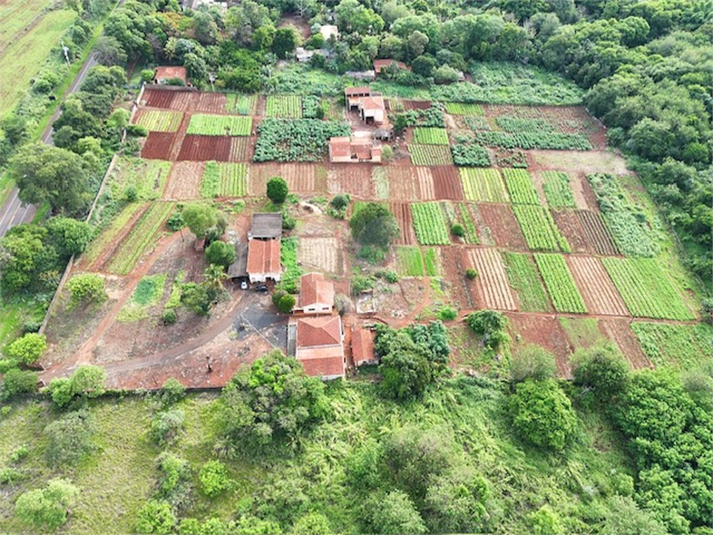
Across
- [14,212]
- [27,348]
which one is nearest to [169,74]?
[14,212]

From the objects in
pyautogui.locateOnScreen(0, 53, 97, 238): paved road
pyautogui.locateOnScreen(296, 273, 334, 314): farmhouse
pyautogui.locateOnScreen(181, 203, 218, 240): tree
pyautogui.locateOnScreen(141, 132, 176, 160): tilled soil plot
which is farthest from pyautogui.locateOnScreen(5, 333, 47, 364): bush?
pyautogui.locateOnScreen(141, 132, 176, 160): tilled soil plot

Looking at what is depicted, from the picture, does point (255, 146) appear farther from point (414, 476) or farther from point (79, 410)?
point (414, 476)

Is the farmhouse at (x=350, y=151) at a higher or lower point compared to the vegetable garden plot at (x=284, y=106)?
lower

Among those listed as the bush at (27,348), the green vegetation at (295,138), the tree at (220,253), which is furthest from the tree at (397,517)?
the green vegetation at (295,138)

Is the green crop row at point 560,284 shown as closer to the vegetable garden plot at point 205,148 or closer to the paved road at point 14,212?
the vegetable garden plot at point 205,148

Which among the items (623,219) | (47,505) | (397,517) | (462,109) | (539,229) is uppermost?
(462,109)

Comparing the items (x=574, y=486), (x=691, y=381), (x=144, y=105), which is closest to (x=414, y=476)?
(x=574, y=486)

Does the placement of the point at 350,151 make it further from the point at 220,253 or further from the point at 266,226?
the point at 220,253
